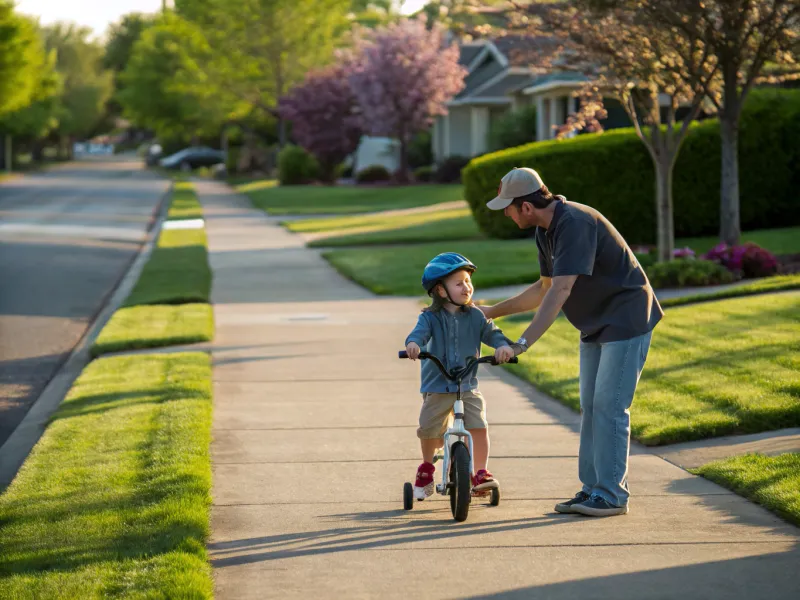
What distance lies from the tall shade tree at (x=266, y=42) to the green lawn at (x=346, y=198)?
1680 centimetres

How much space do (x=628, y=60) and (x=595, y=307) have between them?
10.5 m

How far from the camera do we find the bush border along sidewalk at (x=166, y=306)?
13320mm

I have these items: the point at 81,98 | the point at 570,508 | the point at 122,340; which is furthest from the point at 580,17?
the point at 81,98

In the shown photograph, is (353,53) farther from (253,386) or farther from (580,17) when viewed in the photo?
(253,386)

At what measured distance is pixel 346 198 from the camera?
1825 inches

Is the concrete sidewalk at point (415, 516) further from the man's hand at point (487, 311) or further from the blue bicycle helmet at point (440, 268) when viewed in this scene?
the blue bicycle helmet at point (440, 268)

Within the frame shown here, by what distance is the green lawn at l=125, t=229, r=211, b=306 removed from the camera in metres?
17.1

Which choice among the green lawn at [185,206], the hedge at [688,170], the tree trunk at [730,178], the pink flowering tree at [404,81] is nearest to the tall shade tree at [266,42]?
the green lawn at [185,206]

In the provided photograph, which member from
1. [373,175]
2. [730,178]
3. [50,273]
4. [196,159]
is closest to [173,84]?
[196,159]

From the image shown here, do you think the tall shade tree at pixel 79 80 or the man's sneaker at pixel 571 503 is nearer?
the man's sneaker at pixel 571 503

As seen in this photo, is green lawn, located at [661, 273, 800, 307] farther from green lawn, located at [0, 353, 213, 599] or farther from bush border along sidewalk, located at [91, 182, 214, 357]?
green lawn, located at [0, 353, 213, 599]

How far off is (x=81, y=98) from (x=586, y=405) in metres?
121

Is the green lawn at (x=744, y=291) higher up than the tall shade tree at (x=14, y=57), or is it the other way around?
the tall shade tree at (x=14, y=57)

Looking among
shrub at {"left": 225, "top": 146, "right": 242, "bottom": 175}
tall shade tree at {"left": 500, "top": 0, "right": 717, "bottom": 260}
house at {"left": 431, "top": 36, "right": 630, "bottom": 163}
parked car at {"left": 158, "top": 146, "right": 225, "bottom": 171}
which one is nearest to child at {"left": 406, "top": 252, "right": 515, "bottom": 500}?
tall shade tree at {"left": 500, "top": 0, "right": 717, "bottom": 260}
